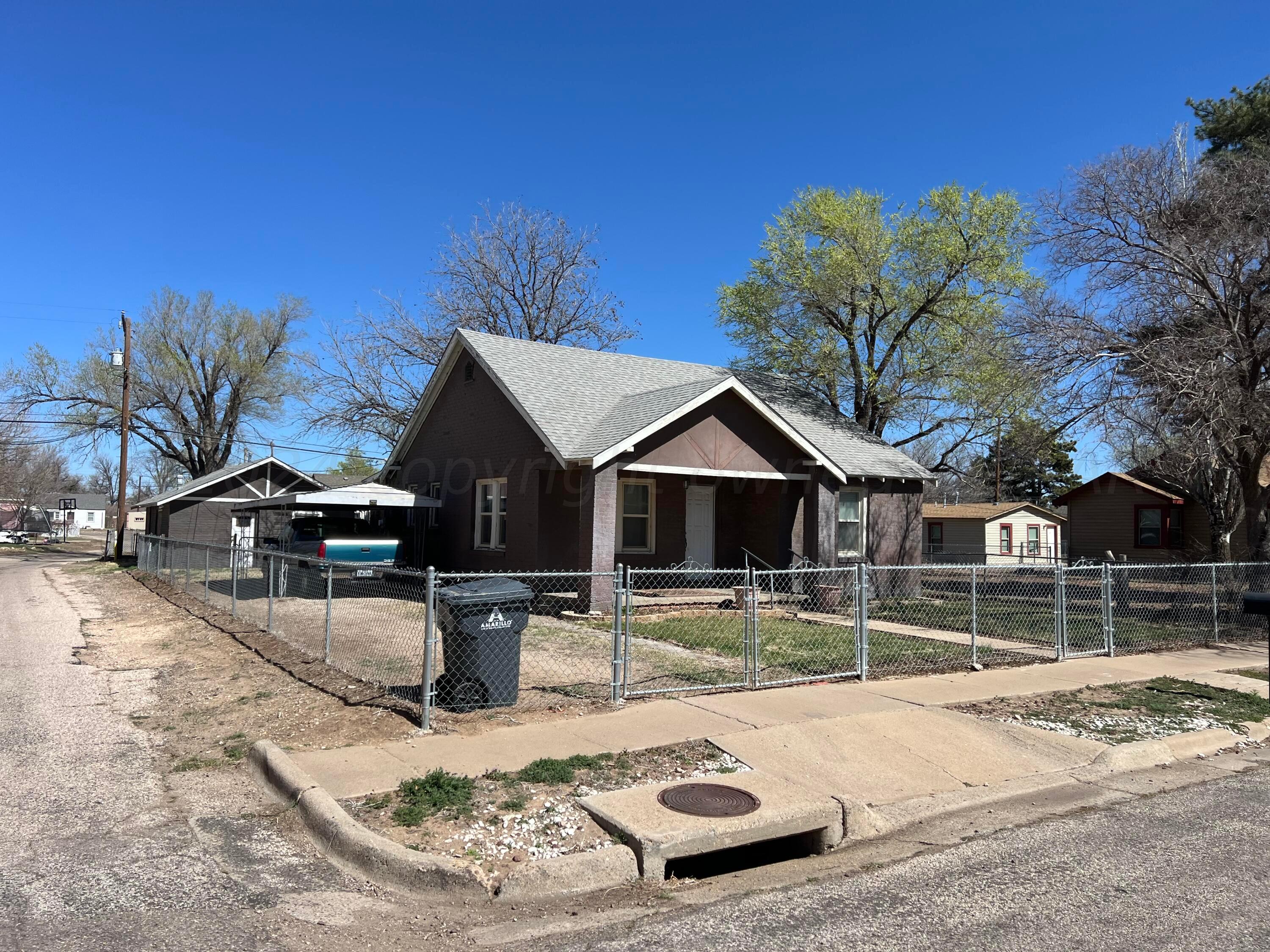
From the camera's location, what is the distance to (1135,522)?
35.5 m

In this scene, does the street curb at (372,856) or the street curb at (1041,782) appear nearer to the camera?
the street curb at (372,856)

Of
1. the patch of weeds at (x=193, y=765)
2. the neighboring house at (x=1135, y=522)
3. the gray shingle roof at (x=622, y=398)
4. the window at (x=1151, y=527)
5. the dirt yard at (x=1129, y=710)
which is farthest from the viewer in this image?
the window at (x=1151, y=527)

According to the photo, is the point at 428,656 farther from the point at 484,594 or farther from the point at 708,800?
the point at 708,800

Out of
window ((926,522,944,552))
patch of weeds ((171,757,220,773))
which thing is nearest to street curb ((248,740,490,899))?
patch of weeds ((171,757,220,773))

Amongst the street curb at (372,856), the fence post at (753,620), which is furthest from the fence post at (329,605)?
the fence post at (753,620)

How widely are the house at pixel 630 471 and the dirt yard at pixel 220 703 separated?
6205 millimetres

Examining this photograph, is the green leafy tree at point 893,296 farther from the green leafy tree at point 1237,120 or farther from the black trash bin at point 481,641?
the black trash bin at point 481,641

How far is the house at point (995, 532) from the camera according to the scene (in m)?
44.6

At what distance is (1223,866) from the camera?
5207 millimetres

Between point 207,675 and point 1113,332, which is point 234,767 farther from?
point 1113,332

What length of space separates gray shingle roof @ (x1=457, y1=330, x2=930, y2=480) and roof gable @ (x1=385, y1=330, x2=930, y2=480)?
0.10 ft

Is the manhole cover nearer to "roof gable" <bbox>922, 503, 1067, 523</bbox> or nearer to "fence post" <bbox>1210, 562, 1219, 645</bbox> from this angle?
"fence post" <bbox>1210, 562, 1219, 645</bbox>

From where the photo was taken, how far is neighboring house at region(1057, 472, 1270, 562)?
33.5 m

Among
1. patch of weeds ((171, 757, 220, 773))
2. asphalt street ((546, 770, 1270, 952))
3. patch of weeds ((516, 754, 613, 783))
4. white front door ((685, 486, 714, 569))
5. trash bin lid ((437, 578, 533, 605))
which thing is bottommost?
asphalt street ((546, 770, 1270, 952))
